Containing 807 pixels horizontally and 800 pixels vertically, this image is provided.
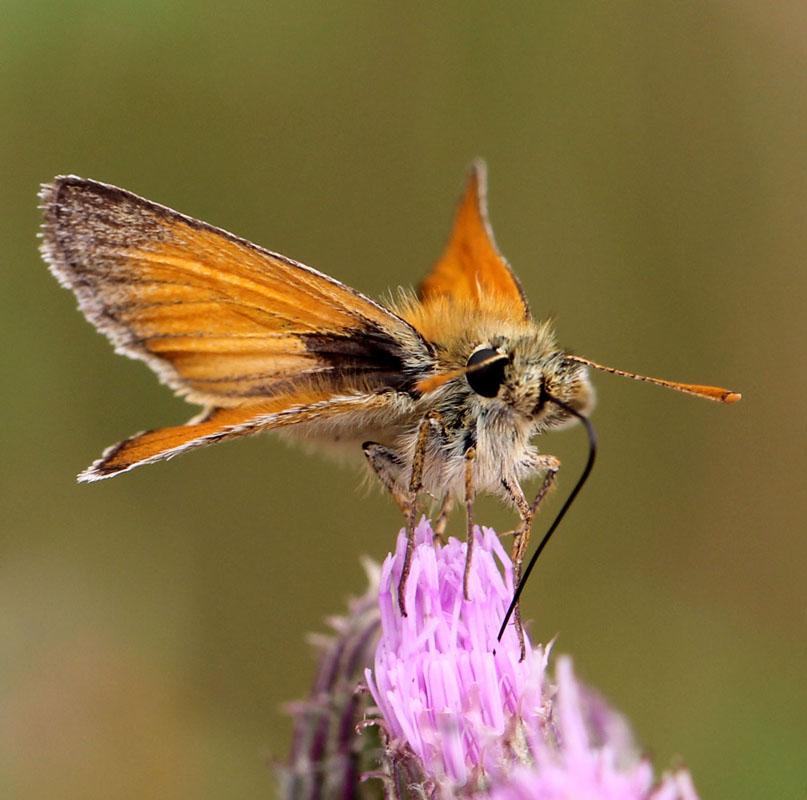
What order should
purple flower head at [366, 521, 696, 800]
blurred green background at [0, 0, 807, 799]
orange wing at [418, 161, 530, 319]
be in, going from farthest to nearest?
blurred green background at [0, 0, 807, 799] < orange wing at [418, 161, 530, 319] < purple flower head at [366, 521, 696, 800]

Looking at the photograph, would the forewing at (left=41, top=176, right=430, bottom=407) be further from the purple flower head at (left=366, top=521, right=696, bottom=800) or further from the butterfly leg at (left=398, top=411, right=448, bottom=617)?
the purple flower head at (left=366, top=521, right=696, bottom=800)

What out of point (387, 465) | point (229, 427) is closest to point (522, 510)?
point (387, 465)

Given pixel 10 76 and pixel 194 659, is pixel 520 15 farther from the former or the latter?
pixel 194 659

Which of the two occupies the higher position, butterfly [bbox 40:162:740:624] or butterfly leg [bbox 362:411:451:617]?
butterfly [bbox 40:162:740:624]

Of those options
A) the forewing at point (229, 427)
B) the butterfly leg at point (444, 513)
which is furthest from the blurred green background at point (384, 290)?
the butterfly leg at point (444, 513)

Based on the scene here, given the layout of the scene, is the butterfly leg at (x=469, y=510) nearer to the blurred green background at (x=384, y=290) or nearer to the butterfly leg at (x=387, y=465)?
the butterfly leg at (x=387, y=465)

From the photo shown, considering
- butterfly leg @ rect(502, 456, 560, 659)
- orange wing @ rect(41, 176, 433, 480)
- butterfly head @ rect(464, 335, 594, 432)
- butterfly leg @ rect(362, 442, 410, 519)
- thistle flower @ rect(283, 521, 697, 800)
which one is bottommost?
thistle flower @ rect(283, 521, 697, 800)

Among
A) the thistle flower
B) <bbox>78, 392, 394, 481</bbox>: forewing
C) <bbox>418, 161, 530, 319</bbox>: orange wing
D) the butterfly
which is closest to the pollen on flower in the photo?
the thistle flower

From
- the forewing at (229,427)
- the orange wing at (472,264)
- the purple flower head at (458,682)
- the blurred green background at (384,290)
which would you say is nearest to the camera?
the purple flower head at (458,682)
